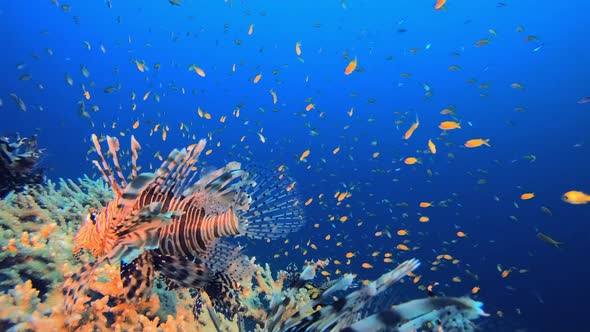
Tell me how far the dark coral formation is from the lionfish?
54.7 inches

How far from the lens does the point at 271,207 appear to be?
283cm

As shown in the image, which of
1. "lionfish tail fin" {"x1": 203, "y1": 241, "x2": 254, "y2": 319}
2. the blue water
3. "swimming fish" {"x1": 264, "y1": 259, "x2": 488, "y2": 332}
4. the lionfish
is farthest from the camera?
the blue water

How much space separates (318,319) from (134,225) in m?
1.15

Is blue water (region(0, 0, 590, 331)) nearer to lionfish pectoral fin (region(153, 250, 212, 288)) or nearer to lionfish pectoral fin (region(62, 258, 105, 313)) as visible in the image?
lionfish pectoral fin (region(153, 250, 212, 288))

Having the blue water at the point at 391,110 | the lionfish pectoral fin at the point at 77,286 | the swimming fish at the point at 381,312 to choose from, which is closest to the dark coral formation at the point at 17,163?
the lionfish pectoral fin at the point at 77,286

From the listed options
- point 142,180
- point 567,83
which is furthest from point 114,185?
point 567,83

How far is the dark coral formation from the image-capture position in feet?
9.67

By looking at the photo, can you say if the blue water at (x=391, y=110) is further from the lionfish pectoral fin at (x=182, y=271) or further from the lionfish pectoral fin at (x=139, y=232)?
the lionfish pectoral fin at (x=139, y=232)

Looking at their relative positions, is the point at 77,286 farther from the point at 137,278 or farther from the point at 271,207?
the point at 271,207

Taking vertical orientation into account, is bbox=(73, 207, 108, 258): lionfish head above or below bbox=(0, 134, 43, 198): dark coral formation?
below

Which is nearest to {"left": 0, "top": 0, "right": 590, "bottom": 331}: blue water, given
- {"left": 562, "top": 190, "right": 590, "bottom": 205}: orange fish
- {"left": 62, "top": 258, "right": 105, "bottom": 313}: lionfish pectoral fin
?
{"left": 562, "top": 190, "right": 590, "bottom": 205}: orange fish

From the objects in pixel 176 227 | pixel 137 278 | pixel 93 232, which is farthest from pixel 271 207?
pixel 93 232

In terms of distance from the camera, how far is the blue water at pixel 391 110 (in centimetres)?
2520

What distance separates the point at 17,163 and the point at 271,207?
226 cm
